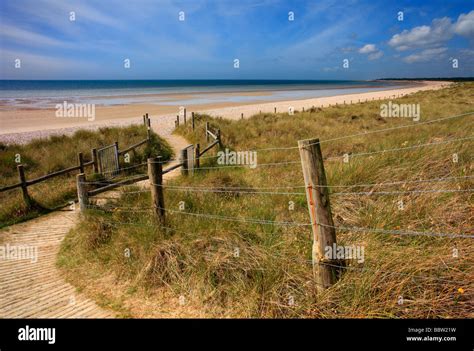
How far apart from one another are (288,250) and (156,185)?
2.39 meters

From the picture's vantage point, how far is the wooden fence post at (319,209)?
2.91 meters

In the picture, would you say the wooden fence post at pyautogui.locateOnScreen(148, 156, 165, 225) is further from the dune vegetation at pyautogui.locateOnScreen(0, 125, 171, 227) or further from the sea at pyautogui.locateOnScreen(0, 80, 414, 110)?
the sea at pyautogui.locateOnScreen(0, 80, 414, 110)

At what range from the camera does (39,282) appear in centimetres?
463

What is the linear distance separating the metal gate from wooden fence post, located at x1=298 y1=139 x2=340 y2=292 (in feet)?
28.8

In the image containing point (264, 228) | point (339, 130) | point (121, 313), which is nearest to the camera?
point (121, 313)

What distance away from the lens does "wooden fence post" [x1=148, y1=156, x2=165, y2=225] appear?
4.67 metres

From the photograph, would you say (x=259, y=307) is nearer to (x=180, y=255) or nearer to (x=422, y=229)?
(x=180, y=255)

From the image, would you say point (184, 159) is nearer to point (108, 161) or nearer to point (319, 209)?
point (108, 161)

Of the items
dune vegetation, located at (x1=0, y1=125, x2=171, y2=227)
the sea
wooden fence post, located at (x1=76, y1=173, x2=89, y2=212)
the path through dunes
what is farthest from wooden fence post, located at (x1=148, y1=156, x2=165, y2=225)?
the sea
